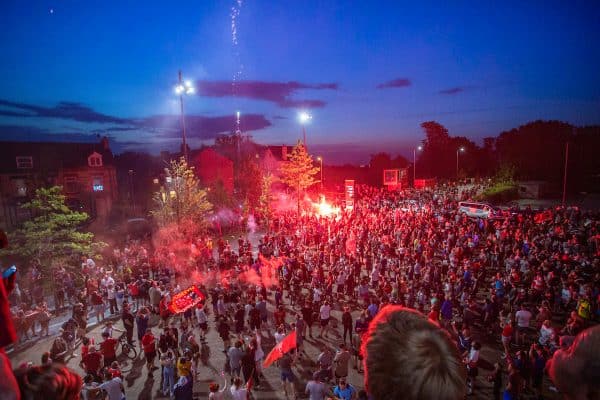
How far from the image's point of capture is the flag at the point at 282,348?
10.5 metres

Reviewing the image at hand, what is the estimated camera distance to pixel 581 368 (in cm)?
135

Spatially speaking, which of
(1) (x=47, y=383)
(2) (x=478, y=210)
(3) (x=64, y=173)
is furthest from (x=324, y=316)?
(3) (x=64, y=173)

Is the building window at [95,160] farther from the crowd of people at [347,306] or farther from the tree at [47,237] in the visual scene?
the tree at [47,237]

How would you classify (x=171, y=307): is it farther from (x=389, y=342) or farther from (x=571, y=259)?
(x=571, y=259)

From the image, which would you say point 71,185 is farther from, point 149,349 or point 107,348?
point 149,349

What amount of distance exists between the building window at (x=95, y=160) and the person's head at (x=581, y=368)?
166 feet

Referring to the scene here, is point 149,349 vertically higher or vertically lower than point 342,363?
lower

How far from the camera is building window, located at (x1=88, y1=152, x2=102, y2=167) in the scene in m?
43.5

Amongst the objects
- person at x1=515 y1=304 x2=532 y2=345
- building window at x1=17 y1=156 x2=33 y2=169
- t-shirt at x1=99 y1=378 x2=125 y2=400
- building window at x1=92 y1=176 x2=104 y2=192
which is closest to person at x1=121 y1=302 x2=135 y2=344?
t-shirt at x1=99 y1=378 x2=125 y2=400

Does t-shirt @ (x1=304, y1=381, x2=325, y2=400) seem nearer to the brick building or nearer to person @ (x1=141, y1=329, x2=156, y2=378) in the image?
person @ (x1=141, y1=329, x2=156, y2=378)

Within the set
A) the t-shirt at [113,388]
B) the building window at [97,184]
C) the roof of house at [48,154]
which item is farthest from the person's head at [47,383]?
the building window at [97,184]

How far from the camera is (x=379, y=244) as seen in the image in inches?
824

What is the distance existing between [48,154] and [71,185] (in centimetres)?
508

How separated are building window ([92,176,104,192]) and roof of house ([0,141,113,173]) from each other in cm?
220
